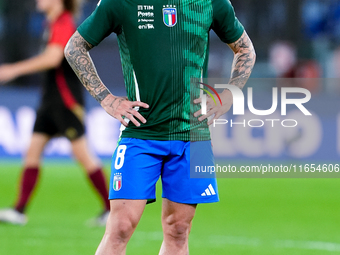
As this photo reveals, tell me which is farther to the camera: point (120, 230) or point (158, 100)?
point (158, 100)

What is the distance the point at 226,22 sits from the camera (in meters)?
4.18

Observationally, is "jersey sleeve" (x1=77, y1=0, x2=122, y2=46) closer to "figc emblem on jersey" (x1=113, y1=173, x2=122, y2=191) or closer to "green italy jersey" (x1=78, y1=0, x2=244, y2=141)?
"green italy jersey" (x1=78, y1=0, x2=244, y2=141)

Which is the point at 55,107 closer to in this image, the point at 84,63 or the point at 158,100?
the point at 84,63

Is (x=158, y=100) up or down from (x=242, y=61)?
down

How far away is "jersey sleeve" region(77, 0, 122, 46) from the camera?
396 cm

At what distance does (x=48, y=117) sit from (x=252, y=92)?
22.0 ft

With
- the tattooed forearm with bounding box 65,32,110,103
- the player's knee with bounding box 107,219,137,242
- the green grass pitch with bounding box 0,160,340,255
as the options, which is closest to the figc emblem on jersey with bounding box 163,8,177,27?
the tattooed forearm with bounding box 65,32,110,103

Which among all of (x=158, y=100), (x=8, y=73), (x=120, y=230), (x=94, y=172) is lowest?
(x=94, y=172)

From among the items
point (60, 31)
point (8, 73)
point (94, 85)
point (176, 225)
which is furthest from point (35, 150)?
point (176, 225)

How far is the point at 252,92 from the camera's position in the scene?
13.4m

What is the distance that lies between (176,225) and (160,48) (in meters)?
1.10

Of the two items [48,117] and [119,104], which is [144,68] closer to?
[119,104]

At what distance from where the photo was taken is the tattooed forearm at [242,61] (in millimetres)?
4352

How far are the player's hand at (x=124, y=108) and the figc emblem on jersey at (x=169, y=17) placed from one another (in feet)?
1.69
